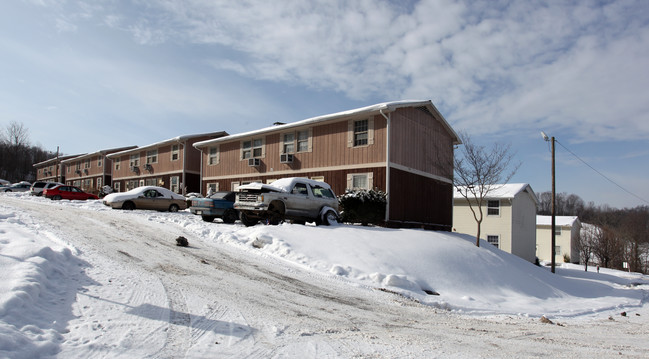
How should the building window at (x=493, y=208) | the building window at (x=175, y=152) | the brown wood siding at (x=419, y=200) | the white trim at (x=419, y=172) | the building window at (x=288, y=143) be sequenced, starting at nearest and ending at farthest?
the brown wood siding at (x=419, y=200), the white trim at (x=419, y=172), the building window at (x=288, y=143), the building window at (x=493, y=208), the building window at (x=175, y=152)

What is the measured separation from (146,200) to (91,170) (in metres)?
31.5

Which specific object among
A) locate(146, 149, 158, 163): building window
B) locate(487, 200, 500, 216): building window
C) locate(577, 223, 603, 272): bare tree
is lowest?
locate(577, 223, 603, 272): bare tree

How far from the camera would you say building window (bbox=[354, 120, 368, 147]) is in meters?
19.7

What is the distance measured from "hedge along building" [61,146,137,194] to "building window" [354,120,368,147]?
31515mm

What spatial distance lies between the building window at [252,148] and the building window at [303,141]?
3.09 metres

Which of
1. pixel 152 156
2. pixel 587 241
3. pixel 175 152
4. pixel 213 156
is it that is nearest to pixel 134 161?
pixel 152 156

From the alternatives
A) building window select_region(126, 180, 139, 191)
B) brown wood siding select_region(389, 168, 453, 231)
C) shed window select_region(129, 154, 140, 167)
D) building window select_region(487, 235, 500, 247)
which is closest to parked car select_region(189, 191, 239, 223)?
brown wood siding select_region(389, 168, 453, 231)

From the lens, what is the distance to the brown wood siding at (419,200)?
19.2 metres

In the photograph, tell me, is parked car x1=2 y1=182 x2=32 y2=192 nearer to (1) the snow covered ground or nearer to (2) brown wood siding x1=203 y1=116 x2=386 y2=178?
(2) brown wood siding x1=203 y1=116 x2=386 y2=178

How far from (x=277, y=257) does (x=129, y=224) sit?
6.52 meters

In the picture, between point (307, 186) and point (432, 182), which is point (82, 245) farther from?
point (432, 182)

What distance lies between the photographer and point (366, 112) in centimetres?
1917

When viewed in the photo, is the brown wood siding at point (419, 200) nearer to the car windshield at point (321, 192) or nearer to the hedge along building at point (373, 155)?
the hedge along building at point (373, 155)

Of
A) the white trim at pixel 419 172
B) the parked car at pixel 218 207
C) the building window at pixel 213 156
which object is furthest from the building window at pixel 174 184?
the white trim at pixel 419 172
